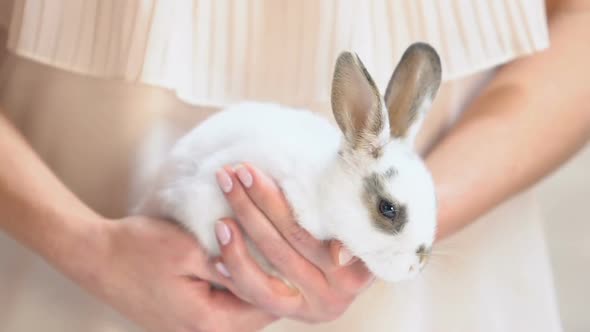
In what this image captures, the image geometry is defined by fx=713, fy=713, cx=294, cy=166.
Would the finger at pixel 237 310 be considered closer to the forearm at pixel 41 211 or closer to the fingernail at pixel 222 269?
the fingernail at pixel 222 269

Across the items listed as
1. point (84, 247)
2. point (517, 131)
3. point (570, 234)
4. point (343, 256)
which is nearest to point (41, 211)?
point (84, 247)

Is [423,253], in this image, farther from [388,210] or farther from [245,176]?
[245,176]

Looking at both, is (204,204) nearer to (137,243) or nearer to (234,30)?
(137,243)

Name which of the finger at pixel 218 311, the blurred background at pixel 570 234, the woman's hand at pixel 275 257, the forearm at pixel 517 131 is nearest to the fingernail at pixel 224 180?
the woman's hand at pixel 275 257

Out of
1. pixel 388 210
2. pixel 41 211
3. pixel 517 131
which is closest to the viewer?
pixel 388 210

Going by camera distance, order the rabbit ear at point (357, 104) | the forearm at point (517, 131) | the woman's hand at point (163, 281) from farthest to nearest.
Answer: the forearm at point (517, 131), the woman's hand at point (163, 281), the rabbit ear at point (357, 104)

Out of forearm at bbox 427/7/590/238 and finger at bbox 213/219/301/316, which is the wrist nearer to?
finger at bbox 213/219/301/316

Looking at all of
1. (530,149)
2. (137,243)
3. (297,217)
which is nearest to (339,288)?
(297,217)
